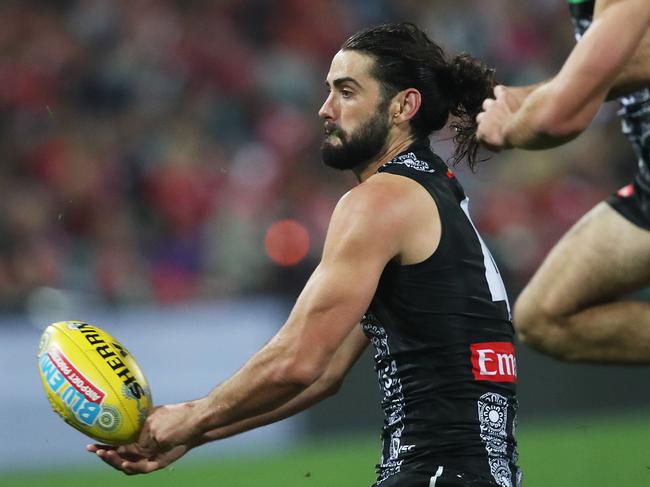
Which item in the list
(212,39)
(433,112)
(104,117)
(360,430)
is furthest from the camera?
(212,39)

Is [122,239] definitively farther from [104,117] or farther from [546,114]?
→ [546,114]

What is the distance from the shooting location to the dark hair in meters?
4.59

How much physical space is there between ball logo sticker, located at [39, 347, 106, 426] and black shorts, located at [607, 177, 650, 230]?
2.22m

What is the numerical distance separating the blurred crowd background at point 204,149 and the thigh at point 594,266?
5129 mm

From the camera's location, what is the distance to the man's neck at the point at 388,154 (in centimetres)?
459

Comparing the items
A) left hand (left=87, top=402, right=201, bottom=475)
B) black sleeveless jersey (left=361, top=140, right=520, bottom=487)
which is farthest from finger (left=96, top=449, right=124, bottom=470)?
black sleeveless jersey (left=361, top=140, right=520, bottom=487)

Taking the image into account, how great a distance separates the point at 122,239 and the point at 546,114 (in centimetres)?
798

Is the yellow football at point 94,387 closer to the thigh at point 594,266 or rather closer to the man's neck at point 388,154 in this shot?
the man's neck at point 388,154

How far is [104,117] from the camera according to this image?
13055 mm

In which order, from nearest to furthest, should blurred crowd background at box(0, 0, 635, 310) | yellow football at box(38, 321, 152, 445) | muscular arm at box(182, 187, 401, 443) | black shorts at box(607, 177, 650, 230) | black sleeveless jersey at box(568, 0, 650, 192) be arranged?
muscular arm at box(182, 187, 401, 443), yellow football at box(38, 321, 152, 445), black sleeveless jersey at box(568, 0, 650, 192), black shorts at box(607, 177, 650, 230), blurred crowd background at box(0, 0, 635, 310)

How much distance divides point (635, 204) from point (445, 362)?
4.59 feet

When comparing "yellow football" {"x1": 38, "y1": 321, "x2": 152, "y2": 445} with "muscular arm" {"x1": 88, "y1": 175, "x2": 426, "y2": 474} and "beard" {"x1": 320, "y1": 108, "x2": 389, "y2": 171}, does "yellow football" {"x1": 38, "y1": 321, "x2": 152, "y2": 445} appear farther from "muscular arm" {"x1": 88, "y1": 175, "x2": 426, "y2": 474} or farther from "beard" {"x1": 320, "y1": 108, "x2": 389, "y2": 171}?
"beard" {"x1": 320, "y1": 108, "x2": 389, "y2": 171}

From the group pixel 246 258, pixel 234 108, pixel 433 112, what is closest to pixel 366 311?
pixel 433 112

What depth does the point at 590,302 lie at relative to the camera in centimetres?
543
